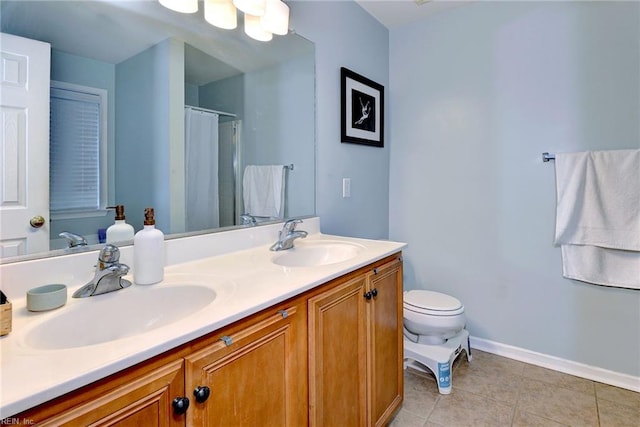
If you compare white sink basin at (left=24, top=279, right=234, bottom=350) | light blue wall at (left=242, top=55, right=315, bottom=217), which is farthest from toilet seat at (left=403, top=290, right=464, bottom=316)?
white sink basin at (left=24, top=279, right=234, bottom=350)

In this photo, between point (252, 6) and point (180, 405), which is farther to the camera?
point (252, 6)

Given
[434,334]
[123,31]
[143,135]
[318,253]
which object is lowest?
[434,334]

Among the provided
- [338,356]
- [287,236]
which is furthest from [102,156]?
[338,356]

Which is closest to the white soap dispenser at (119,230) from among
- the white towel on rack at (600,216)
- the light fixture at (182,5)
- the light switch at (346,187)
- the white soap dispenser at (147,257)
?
the white soap dispenser at (147,257)

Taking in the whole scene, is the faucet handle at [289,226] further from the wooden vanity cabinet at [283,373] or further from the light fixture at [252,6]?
the light fixture at [252,6]

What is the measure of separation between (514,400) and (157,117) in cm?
214

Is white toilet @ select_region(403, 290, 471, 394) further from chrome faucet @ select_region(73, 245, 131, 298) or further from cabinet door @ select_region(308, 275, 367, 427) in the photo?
chrome faucet @ select_region(73, 245, 131, 298)

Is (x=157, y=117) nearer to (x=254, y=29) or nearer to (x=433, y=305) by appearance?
(x=254, y=29)

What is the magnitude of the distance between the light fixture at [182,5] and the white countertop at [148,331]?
95cm

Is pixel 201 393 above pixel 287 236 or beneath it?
beneath

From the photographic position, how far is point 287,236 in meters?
1.53

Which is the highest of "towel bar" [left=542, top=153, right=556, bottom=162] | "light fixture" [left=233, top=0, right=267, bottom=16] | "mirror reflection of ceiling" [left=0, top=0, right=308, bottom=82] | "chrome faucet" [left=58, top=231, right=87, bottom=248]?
"light fixture" [left=233, top=0, right=267, bottom=16]

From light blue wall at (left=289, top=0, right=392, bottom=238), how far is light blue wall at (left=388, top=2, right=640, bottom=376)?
0.63 feet

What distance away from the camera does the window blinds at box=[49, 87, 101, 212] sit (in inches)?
37.7
